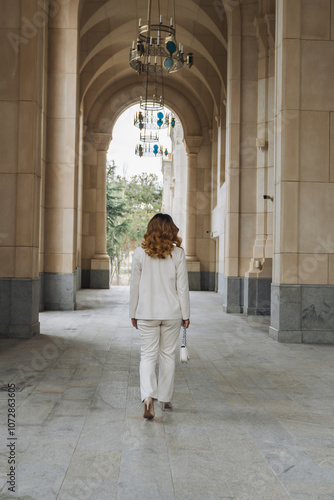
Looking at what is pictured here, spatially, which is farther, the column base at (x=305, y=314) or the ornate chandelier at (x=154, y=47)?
the ornate chandelier at (x=154, y=47)

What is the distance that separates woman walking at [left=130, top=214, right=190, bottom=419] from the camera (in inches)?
198

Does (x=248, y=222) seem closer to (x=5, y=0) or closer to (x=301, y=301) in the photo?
(x=301, y=301)

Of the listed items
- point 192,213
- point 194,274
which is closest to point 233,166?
point 194,274

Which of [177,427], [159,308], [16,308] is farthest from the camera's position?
[16,308]

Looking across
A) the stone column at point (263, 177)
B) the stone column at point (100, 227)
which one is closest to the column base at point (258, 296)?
the stone column at point (263, 177)

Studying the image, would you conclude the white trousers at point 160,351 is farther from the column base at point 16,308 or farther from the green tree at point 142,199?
the green tree at point 142,199

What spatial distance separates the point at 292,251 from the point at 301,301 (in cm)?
93

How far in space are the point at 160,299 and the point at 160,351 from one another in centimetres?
52

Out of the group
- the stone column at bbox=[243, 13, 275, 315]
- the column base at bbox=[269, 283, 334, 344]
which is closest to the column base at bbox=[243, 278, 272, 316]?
the stone column at bbox=[243, 13, 275, 315]

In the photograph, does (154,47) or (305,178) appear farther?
(154,47)

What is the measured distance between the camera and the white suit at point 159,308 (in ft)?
16.5

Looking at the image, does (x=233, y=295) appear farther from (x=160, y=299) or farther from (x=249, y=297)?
(x=160, y=299)

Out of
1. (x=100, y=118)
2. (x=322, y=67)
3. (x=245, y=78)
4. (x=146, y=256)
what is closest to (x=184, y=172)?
(x=100, y=118)

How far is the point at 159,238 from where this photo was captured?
5113 millimetres
